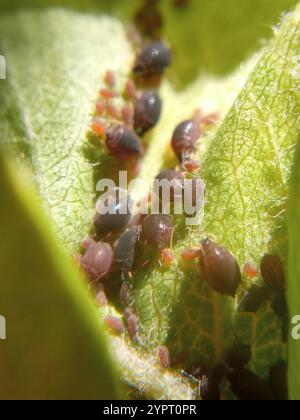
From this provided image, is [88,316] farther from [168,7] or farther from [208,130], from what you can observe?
[168,7]

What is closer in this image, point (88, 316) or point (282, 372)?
point (88, 316)

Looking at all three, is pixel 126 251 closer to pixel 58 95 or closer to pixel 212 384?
pixel 212 384

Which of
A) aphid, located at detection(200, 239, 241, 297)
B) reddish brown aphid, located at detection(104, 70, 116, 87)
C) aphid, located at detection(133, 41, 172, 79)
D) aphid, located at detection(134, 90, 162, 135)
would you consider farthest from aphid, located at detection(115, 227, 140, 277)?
aphid, located at detection(133, 41, 172, 79)

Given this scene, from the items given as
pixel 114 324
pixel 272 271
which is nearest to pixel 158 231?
pixel 114 324

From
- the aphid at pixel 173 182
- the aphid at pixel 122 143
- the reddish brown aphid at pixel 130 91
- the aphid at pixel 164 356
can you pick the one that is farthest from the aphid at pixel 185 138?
the aphid at pixel 164 356

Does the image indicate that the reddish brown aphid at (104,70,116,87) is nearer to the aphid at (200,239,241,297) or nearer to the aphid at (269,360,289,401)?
the aphid at (200,239,241,297)

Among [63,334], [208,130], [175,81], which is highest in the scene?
[175,81]
